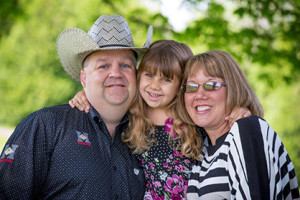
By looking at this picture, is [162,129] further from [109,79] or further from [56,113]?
[56,113]

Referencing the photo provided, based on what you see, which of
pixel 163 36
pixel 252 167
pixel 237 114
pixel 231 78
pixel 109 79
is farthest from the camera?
pixel 163 36

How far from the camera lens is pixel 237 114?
271cm

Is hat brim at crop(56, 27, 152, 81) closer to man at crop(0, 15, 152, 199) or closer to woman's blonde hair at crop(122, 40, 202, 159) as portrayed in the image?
man at crop(0, 15, 152, 199)

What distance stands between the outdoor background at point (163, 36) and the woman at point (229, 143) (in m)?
3.18

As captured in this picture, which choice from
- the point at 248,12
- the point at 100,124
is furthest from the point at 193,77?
the point at 248,12

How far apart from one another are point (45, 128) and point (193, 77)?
4.39 ft

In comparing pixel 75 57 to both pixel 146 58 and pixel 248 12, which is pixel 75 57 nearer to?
pixel 146 58

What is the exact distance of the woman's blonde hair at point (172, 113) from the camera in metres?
3.17

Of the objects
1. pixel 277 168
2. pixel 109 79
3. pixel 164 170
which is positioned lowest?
pixel 164 170

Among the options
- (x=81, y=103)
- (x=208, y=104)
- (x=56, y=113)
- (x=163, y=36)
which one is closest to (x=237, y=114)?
(x=208, y=104)

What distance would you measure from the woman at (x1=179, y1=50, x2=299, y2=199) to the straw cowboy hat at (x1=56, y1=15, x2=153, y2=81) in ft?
2.26

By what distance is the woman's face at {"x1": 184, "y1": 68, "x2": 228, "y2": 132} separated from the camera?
2.84 metres

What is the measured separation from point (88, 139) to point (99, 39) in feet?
3.12

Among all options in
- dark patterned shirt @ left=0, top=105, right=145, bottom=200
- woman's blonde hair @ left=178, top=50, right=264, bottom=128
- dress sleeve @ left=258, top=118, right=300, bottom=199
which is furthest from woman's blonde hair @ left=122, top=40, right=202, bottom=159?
dress sleeve @ left=258, top=118, right=300, bottom=199
